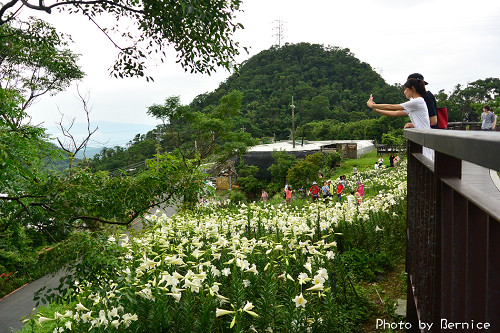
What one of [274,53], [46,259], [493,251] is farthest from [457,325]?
[274,53]

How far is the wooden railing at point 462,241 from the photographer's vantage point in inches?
25.1

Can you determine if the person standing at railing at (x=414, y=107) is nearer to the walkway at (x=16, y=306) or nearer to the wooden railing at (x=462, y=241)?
the wooden railing at (x=462, y=241)

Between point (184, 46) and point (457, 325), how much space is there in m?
4.33

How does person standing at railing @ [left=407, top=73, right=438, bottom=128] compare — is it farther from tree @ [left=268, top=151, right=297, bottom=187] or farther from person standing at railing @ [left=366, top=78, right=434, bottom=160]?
tree @ [left=268, top=151, right=297, bottom=187]

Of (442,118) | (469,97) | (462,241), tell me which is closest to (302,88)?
(469,97)

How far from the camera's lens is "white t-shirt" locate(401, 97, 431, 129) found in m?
3.37

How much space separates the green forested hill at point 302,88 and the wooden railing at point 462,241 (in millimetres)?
48493

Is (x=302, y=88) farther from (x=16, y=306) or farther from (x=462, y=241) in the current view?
(x=462, y=241)

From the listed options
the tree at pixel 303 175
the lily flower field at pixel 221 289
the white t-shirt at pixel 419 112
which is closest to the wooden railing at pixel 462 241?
the lily flower field at pixel 221 289

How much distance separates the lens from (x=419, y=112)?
134 inches

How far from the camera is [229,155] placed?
31.2 meters

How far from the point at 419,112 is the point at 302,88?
204 ft

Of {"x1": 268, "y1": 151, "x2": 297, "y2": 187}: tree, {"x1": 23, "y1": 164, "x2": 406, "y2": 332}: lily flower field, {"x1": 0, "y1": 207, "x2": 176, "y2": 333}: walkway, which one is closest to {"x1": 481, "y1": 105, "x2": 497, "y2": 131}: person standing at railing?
{"x1": 23, "y1": 164, "x2": 406, "y2": 332}: lily flower field

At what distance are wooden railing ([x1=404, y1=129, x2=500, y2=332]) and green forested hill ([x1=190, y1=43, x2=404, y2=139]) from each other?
48.5 m
